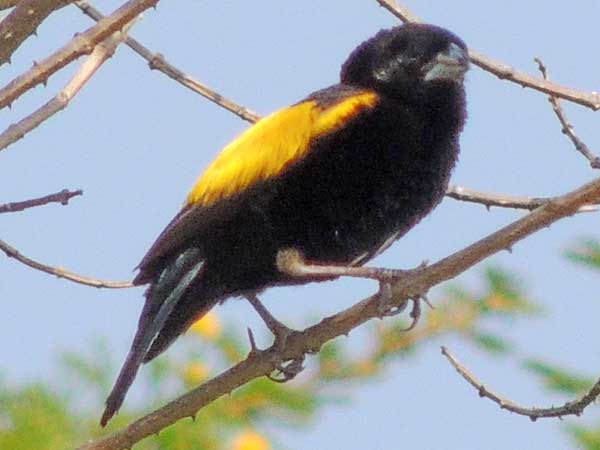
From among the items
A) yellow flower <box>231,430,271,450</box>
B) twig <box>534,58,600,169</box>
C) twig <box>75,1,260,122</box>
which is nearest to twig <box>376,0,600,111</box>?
twig <box>534,58,600,169</box>

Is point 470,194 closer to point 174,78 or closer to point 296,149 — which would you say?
point 296,149

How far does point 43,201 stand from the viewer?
3.05 metres

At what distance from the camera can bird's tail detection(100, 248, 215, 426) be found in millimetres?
3896

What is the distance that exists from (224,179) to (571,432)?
1.59m

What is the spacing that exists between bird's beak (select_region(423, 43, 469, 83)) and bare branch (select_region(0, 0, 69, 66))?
1.93 meters

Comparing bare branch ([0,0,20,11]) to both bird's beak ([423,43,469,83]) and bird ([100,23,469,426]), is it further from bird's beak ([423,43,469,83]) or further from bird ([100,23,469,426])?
bird's beak ([423,43,469,83])

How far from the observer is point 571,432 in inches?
193

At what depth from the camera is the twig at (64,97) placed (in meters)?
2.97

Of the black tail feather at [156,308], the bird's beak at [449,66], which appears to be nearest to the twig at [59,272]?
the black tail feather at [156,308]

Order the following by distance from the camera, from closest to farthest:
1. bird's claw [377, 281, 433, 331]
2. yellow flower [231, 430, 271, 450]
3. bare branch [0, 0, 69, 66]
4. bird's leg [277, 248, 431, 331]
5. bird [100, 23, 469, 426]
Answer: bare branch [0, 0, 69, 66]
bird's claw [377, 281, 433, 331]
bird's leg [277, 248, 431, 331]
bird [100, 23, 469, 426]
yellow flower [231, 430, 271, 450]

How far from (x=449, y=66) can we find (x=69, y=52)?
1.91 meters

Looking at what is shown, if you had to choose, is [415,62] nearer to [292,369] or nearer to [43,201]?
[292,369]

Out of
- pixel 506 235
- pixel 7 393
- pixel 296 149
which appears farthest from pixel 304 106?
pixel 7 393

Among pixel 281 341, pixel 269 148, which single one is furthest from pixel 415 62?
pixel 281 341
